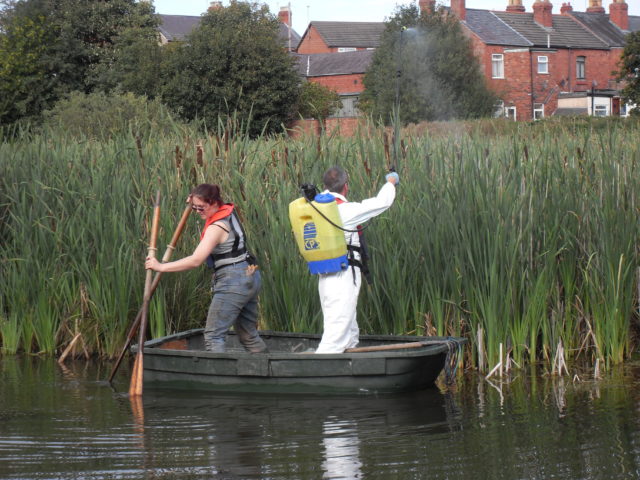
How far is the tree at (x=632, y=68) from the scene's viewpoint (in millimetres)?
45938

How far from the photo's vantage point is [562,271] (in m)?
9.29

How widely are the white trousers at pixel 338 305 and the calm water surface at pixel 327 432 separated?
47 cm

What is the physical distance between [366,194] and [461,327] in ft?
4.95

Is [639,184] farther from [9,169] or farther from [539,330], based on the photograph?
[9,169]

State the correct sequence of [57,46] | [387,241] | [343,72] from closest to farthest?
[387,241], [57,46], [343,72]

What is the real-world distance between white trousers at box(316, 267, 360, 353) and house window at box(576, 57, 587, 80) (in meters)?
66.9

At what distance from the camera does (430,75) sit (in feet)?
186

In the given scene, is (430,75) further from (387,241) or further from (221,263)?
(221,263)

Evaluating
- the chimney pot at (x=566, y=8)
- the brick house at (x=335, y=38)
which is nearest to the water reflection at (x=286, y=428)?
the chimney pot at (x=566, y=8)

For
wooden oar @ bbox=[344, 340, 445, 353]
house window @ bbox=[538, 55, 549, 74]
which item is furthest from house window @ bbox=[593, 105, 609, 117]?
wooden oar @ bbox=[344, 340, 445, 353]

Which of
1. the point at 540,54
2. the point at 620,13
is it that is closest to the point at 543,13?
the point at 540,54

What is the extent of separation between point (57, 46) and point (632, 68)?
26703mm

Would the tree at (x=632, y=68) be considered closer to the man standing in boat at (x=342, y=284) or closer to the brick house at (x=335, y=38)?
the man standing in boat at (x=342, y=284)

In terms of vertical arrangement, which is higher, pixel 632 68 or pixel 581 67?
pixel 581 67
